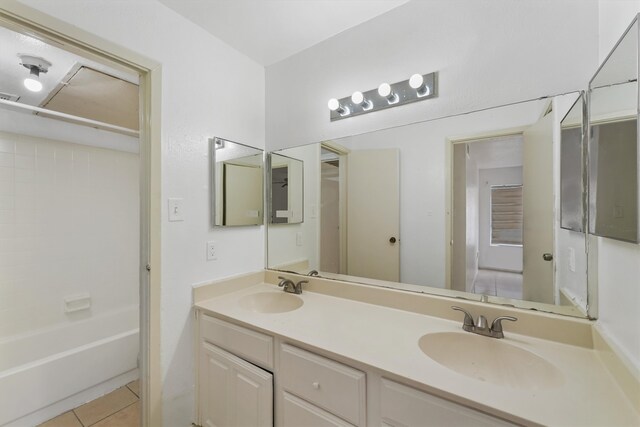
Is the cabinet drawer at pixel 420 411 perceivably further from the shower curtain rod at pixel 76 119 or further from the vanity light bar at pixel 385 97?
the shower curtain rod at pixel 76 119

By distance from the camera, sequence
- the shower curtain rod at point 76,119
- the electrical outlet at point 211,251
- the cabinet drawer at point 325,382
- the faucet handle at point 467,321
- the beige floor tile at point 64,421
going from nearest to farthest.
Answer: the cabinet drawer at point 325,382 → the faucet handle at point 467,321 → the electrical outlet at point 211,251 → the beige floor tile at point 64,421 → the shower curtain rod at point 76,119

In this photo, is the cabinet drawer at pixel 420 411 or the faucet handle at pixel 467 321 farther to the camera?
the faucet handle at pixel 467 321

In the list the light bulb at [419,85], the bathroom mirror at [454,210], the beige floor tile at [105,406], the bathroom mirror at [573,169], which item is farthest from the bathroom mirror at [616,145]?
the beige floor tile at [105,406]

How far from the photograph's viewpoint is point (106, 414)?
1.74 m

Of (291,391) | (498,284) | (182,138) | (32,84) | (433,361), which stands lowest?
(291,391)

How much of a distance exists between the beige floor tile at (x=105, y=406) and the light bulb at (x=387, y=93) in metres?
2.67

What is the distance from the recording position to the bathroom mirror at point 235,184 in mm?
1597

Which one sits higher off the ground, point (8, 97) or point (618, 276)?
point (8, 97)

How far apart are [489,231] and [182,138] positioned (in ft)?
5.49

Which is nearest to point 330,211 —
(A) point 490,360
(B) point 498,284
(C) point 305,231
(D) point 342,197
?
(D) point 342,197

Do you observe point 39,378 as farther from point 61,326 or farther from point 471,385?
point 471,385

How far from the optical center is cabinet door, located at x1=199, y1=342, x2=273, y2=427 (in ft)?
3.77

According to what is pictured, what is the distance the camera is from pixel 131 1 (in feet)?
4.08

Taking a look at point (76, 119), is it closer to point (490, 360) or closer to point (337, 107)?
point (337, 107)
